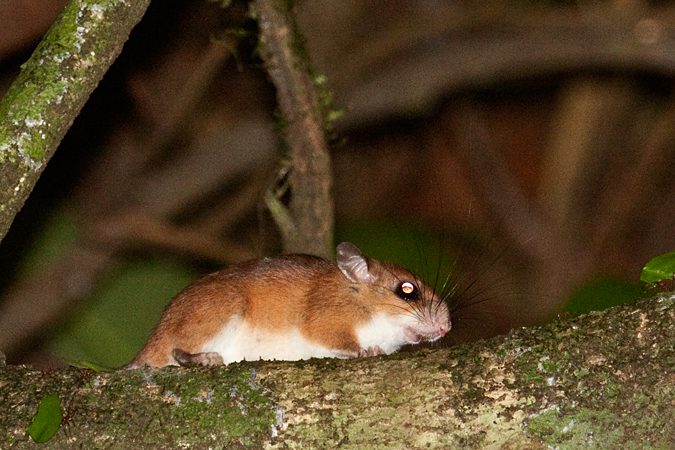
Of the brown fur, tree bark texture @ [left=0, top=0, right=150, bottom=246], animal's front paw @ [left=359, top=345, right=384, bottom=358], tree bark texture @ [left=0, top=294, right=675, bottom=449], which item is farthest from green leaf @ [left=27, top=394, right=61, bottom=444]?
animal's front paw @ [left=359, top=345, right=384, bottom=358]

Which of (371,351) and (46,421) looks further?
(371,351)

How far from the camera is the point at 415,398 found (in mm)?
2697

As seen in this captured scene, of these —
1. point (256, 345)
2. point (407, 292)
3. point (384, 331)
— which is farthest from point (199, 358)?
point (407, 292)

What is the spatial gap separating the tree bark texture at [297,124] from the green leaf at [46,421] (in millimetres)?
2410

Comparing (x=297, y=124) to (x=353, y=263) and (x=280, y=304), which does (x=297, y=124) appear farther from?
(x=280, y=304)

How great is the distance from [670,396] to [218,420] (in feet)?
4.35

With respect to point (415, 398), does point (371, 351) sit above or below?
below

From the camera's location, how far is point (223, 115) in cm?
967

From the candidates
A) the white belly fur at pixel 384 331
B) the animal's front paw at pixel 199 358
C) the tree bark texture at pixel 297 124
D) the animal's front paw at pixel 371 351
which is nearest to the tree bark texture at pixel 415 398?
the animal's front paw at pixel 199 358

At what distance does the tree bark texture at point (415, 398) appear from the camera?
8.38 ft

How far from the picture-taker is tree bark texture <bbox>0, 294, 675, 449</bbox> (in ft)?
8.38

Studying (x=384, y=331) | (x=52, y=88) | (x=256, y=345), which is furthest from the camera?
(x=384, y=331)

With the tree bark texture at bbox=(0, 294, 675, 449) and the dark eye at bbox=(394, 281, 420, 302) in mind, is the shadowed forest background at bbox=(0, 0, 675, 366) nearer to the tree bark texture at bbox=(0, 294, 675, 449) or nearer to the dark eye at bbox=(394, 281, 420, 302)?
the dark eye at bbox=(394, 281, 420, 302)

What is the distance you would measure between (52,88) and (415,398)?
1.81 m
